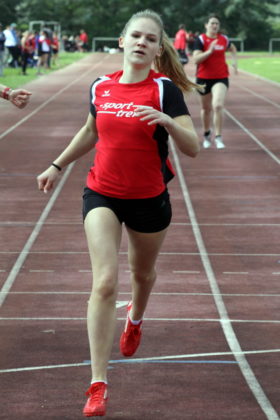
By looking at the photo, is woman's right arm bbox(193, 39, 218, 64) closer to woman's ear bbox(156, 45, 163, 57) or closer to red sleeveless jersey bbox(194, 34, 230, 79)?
red sleeveless jersey bbox(194, 34, 230, 79)

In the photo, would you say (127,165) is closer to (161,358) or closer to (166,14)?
(161,358)

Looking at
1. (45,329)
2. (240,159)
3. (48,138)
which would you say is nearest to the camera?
(45,329)

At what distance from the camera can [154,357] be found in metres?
6.94

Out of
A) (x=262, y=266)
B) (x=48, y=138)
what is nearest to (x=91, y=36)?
(x=48, y=138)

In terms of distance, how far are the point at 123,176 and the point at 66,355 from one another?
154 cm

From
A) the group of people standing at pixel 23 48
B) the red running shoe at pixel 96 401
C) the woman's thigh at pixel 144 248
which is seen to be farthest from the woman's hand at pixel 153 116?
the group of people standing at pixel 23 48

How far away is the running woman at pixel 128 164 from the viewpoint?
5699 mm

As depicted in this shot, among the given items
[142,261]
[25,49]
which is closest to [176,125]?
[142,261]

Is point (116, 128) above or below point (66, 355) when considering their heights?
above

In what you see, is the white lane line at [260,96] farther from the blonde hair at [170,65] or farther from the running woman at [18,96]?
the blonde hair at [170,65]

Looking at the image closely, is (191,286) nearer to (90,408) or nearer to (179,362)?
(179,362)

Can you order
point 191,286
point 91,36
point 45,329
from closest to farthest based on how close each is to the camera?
point 45,329 → point 191,286 → point 91,36

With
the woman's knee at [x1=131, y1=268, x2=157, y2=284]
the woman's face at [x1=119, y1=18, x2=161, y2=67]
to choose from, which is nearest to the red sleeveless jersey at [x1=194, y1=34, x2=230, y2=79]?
the woman's knee at [x1=131, y1=268, x2=157, y2=284]

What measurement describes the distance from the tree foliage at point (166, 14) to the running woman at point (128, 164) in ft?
286
